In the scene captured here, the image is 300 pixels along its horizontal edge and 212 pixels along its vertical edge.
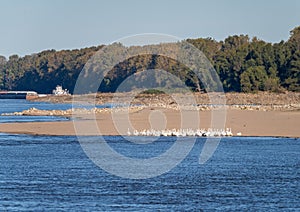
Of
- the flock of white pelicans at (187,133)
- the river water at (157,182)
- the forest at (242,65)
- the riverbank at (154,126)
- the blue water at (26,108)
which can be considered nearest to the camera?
the river water at (157,182)

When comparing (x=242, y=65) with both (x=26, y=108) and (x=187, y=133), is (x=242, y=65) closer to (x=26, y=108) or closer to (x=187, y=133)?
(x=26, y=108)

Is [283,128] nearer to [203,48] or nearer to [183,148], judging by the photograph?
[183,148]

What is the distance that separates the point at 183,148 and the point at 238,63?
8650cm

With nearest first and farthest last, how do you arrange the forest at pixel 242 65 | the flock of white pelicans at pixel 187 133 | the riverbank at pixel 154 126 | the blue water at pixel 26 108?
the flock of white pelicans at pixel 187 133
the riverbank at pixel 154 126
the blue water at pixel 26 108
the forest at pixel 242 65

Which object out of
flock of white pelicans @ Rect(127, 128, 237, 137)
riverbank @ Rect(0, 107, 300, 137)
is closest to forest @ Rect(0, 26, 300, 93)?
riverbank @ Rect(0, 107, 300, 137)

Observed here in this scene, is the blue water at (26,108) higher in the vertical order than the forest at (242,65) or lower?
lower

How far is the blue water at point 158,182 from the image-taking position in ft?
64.7

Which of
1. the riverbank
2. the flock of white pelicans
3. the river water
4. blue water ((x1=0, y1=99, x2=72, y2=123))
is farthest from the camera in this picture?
blue water ((x1=0, y1=99, x2=72, y2=123))

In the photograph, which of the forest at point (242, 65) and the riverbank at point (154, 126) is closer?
the riverbank at point (154, 126)

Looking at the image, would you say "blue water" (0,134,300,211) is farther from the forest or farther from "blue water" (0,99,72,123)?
the forest

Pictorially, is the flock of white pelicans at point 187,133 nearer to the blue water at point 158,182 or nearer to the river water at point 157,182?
the river water at point 157,182

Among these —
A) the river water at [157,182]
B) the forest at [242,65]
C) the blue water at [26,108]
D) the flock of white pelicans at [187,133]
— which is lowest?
the river water at [157,182]

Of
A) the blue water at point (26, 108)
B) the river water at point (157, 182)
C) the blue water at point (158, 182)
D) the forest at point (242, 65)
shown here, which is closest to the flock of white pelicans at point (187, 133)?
the river water at point (157, 182)

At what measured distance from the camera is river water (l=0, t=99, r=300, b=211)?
774 inches
